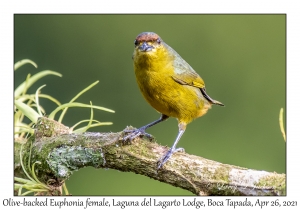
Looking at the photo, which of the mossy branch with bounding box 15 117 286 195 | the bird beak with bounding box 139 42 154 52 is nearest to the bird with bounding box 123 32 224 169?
the bird beak with bounding box 139 42 154 52

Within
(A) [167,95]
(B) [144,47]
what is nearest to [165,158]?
(A) [167,95]

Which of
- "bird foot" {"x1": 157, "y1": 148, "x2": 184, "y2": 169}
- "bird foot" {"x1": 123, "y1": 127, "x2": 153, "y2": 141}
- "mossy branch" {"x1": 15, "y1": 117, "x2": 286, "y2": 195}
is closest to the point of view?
"mossy branch" {"x1": 15, "y1": 117, "x2": 286, "y2": 195}

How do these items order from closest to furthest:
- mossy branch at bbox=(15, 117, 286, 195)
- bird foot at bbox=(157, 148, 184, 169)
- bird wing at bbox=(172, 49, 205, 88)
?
1. mossy branch at bbox=(15, 117, 286, 195)
2. bird foot at bbox=(157, 148, 184, 169)
3. bird wing at bbox=(172, 49, 205, 88)

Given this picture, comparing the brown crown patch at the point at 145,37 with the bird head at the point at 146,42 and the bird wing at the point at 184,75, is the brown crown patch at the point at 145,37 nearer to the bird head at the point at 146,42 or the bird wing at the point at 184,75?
the bird head at the point at 146,42

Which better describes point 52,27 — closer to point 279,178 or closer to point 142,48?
point 142,48

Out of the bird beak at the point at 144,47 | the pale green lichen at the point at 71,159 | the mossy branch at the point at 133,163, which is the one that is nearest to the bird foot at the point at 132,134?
the mossy branch at the point at 133,163

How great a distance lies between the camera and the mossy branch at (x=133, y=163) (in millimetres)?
2875

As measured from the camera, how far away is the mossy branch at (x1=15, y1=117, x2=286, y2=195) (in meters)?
2.88

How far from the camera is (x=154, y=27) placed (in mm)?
7363

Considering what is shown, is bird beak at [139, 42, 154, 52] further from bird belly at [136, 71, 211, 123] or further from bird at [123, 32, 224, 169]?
bird belly at [136, 71, 211, 123]

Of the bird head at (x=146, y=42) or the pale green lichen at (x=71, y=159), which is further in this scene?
the bird head at (x=146, y=42)

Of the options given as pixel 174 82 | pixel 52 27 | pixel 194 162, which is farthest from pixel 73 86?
pixel 194 162

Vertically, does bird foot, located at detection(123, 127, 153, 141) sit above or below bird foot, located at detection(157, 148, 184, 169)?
above

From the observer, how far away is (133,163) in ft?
10.3
